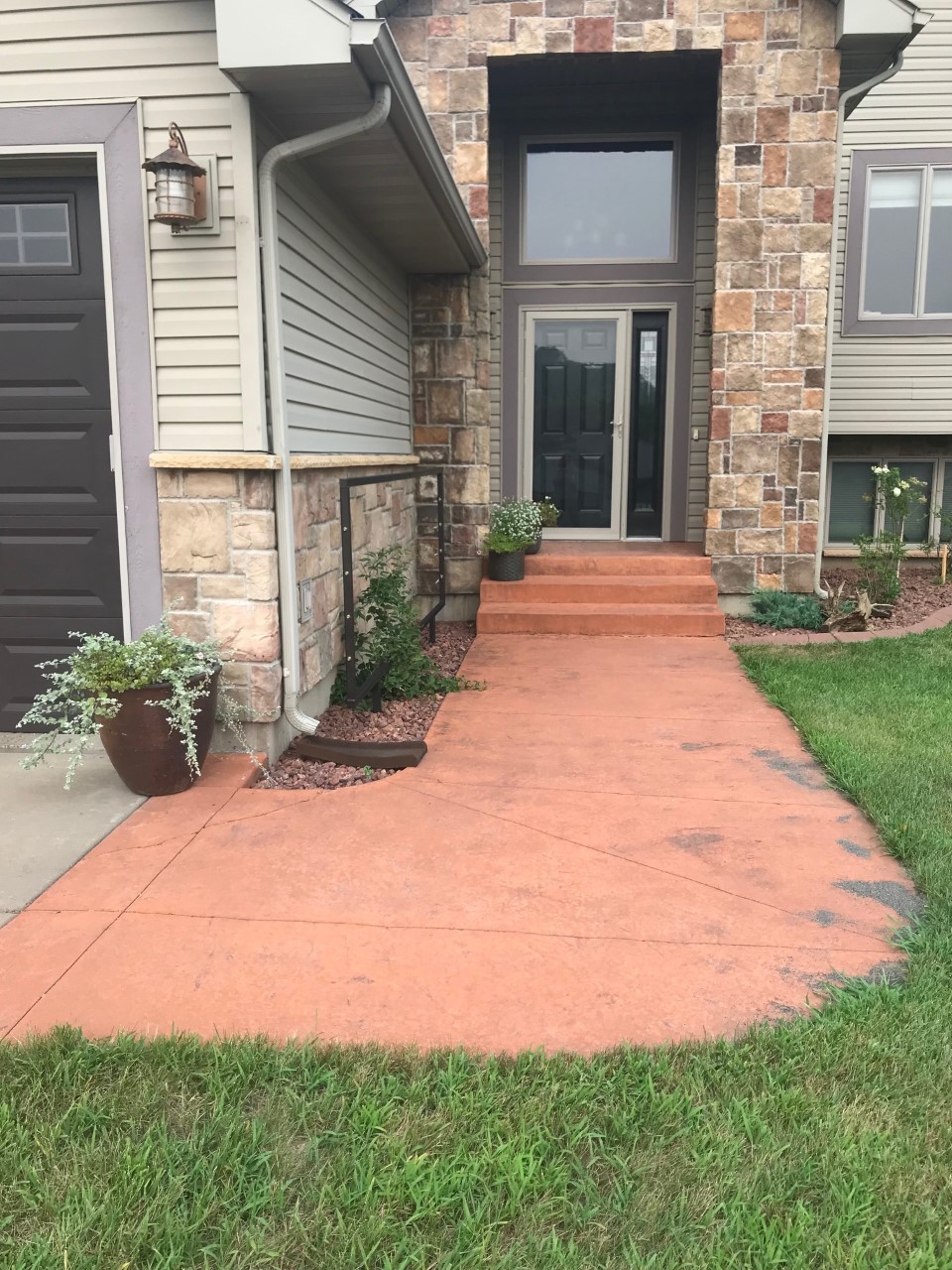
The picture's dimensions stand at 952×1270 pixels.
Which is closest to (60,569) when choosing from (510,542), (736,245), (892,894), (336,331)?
(336,331)

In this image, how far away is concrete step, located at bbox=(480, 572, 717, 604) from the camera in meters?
7.11

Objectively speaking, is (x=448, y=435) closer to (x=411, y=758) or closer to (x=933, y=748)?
(x=411, y=758)

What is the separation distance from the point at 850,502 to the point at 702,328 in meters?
2.67

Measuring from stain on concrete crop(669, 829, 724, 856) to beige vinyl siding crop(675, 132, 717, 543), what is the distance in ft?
16.8

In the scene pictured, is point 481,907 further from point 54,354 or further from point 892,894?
point 54,354

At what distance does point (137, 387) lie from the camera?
12.4ft

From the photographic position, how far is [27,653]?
13.5ft

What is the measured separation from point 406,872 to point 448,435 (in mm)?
4903

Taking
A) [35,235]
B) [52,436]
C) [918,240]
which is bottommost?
[52,436]

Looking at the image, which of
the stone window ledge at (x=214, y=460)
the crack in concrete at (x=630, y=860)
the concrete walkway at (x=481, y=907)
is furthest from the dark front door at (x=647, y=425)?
the crack in concrete at (x=630, y=860)

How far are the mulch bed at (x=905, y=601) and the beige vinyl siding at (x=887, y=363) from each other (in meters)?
1.31

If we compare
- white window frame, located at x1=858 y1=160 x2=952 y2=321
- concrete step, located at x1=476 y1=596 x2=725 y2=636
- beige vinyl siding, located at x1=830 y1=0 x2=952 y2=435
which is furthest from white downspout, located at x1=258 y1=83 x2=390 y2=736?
white window frame, located at x1=858 y1=160 x2=952 y2=321

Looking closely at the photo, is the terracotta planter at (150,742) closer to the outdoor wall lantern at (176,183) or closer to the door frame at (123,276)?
the door frame at (123,276)

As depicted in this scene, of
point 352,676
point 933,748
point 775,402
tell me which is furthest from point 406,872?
point 775,402
